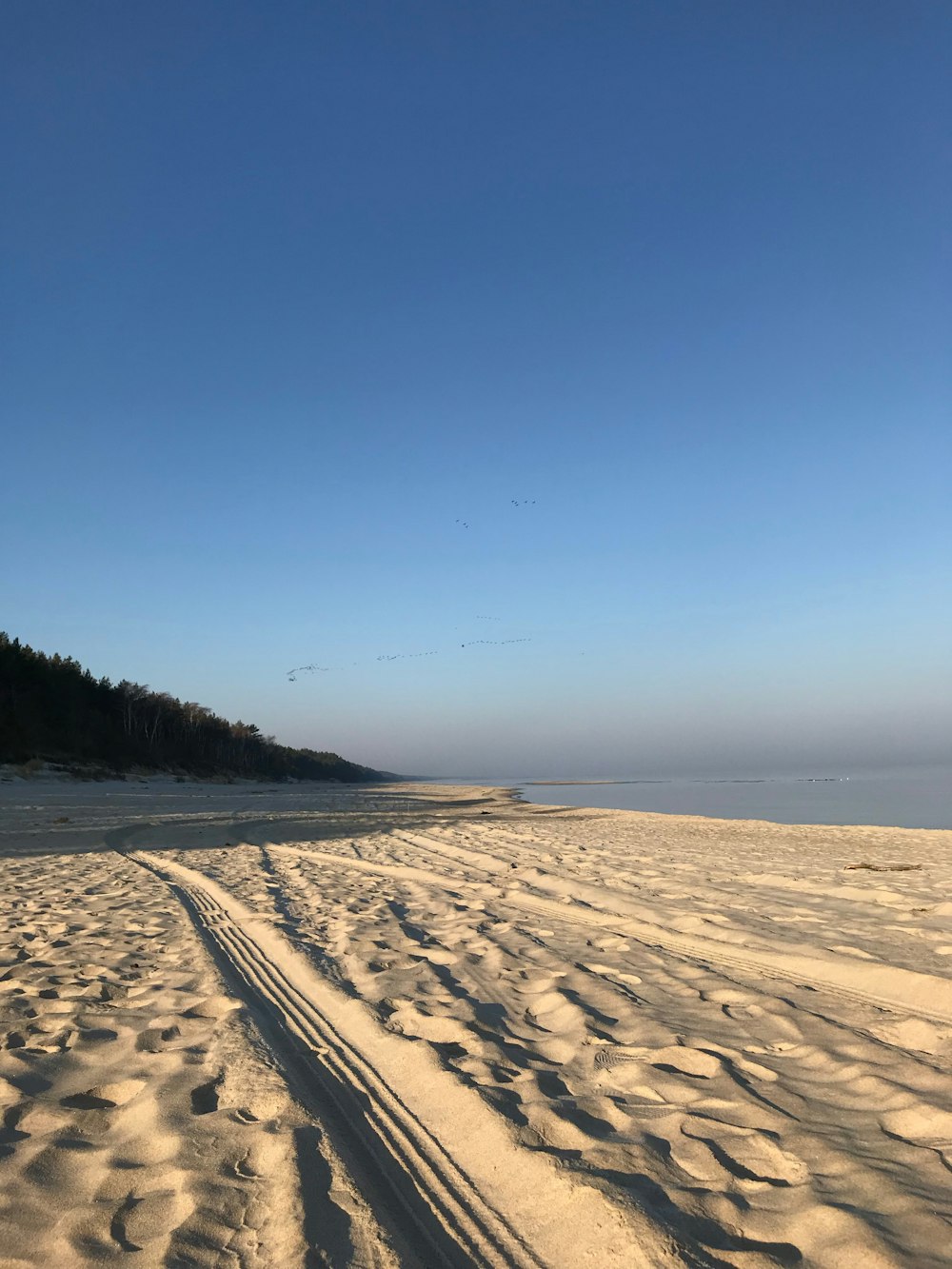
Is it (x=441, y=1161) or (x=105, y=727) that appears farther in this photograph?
(x=105, y=727)

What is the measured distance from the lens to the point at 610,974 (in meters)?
4.50

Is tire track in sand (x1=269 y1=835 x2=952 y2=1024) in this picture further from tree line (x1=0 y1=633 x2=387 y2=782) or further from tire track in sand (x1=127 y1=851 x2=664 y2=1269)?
tree line (x1=0 y1=633 x2=387 y2=782)

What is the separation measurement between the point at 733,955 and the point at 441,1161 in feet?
10.3

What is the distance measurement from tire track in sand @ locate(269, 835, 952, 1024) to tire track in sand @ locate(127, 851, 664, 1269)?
251 centimetres

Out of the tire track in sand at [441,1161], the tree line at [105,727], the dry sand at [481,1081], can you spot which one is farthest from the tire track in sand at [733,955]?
the tree line at [105,727]

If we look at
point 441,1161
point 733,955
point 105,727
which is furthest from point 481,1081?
point 105,727

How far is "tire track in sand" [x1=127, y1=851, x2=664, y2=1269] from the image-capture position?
6.44ft

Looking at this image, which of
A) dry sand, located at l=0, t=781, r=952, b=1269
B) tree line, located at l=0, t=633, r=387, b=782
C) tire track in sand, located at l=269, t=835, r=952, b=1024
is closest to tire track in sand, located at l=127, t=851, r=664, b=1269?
dry sand, located at l=0, t=781, r=952, b=1269

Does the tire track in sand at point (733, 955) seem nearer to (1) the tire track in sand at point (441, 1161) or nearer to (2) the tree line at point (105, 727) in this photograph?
(1) the tire track in sand at point (441, 1161)

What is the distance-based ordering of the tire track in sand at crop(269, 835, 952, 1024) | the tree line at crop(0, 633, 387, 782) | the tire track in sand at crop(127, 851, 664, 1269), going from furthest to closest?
1. the tree line at crop(0, 633, 387, 782)
2. the tire track in sand at crop(269, 835, 952, 1024)
3. the tire track in sand at crop(127, 851, 664, 1269)

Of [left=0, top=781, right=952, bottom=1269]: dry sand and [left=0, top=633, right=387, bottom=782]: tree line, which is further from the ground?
[left=0, top=633, right=387, bottom=782]: tree line

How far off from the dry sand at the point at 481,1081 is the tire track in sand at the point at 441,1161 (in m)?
0.01

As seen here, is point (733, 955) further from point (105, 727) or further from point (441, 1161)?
point (105, 727)

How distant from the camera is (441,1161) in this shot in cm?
242
